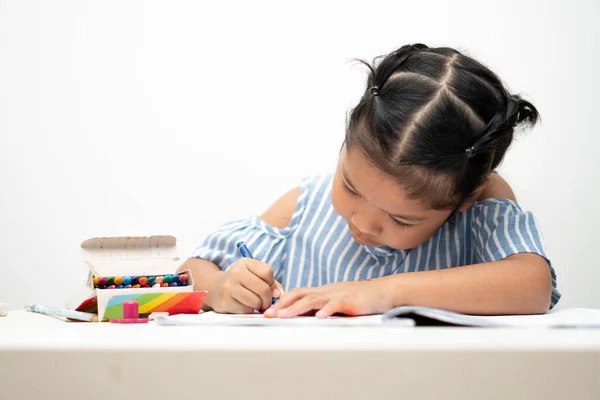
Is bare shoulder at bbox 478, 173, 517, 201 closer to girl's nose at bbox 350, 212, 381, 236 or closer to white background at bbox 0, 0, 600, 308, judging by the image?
girl's nose at bbox 350, 212, 381, 236

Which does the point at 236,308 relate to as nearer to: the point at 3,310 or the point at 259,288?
the point at 259,288

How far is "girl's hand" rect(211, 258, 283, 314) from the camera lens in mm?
752

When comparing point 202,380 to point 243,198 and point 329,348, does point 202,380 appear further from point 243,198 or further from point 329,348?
point 243,198

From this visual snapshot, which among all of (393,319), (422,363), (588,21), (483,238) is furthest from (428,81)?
(588,21)

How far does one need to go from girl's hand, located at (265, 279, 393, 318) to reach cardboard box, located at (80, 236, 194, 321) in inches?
4.8

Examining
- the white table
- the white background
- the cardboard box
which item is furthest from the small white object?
the white background

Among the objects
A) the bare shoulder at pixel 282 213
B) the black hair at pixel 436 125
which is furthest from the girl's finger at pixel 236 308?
the bare shoulder at pixel 282 213

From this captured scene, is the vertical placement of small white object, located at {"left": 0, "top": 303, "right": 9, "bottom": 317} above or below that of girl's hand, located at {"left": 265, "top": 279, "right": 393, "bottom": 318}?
below

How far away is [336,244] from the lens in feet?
3.43

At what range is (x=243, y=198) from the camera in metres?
1.36

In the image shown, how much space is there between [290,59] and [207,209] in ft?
1.20

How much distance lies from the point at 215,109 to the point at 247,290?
0.68 m

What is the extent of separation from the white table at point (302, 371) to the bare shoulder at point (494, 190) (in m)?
0.59

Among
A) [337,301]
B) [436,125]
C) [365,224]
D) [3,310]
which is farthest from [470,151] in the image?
[3,310]
